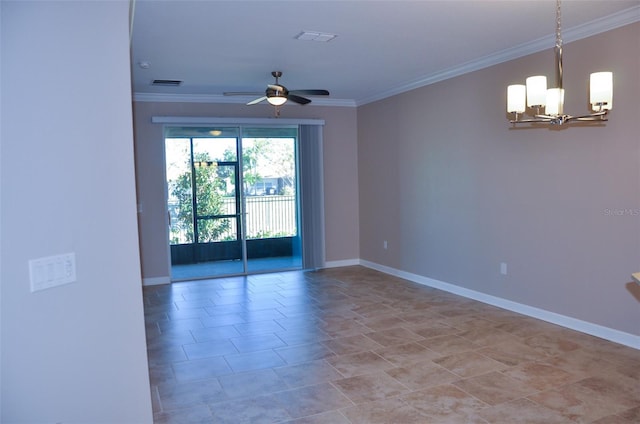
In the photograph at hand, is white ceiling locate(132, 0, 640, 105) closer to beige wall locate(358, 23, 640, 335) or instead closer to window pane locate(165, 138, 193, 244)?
beige wall locate(358, 23, 640, 335)

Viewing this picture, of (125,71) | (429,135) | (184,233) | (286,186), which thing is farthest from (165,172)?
(125,71)

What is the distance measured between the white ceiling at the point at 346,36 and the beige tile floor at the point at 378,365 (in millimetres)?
2603

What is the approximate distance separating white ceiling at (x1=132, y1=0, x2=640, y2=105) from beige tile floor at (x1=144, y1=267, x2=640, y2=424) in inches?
102

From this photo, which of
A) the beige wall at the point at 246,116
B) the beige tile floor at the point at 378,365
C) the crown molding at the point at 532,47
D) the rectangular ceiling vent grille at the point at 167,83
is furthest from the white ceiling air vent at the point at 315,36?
the beige wall at the point at 246,116

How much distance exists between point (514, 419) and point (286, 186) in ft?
16.9

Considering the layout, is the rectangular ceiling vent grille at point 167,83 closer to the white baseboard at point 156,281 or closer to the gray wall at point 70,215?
the white baseboard at point 156,281

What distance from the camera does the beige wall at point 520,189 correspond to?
384 centimetres

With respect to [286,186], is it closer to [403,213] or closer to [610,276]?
[403,213]

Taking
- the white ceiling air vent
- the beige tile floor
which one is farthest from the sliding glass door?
the white ceiling air vent

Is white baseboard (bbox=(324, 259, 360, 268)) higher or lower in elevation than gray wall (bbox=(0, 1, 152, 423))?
lower

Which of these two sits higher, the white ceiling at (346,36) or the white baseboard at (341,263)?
the white ceiling at (346,36)

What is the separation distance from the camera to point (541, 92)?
2998 millimetres

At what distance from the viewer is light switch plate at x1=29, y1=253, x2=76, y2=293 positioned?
5.54 ft

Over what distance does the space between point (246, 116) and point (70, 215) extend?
5.39 metres
